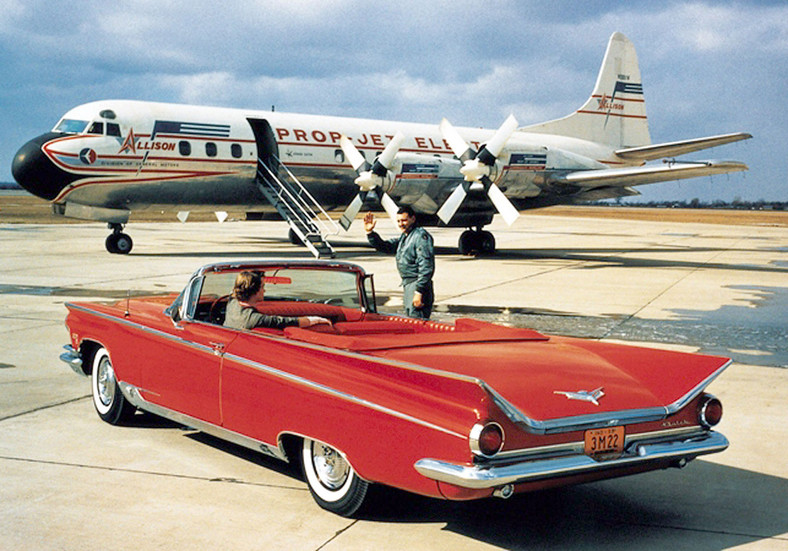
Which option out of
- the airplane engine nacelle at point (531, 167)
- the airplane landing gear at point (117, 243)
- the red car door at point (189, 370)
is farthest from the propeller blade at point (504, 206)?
the red car door at point (189, 370)

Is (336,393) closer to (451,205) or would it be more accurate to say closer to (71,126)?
(451,205)

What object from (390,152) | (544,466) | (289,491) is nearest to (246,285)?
(289,491)

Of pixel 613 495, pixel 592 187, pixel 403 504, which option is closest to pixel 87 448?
pixel 403 504

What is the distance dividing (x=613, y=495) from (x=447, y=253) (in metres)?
22.1

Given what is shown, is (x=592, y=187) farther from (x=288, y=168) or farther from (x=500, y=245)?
(x=288, y=168)

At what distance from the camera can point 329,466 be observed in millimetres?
4781

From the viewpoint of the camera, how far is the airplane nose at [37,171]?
20734mm

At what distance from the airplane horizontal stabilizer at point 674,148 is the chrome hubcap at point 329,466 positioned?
24358 mm

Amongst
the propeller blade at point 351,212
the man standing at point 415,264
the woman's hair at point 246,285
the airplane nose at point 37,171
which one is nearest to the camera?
the woman's hair at point 246,285

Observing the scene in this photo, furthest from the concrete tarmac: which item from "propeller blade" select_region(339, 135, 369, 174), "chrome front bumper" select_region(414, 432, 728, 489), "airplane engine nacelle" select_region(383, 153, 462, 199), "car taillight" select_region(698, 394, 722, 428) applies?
"airplane engine nacelle" select_region(383, 153, 462, 199)

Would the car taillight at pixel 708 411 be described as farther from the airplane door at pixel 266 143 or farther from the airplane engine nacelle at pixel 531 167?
the airplane engine nacelle at pixel 531 167

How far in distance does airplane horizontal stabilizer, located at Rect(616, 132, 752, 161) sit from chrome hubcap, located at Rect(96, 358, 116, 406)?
77.5 feet

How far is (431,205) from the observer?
25328mm

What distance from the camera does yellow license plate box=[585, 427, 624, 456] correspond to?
14.1 feet
